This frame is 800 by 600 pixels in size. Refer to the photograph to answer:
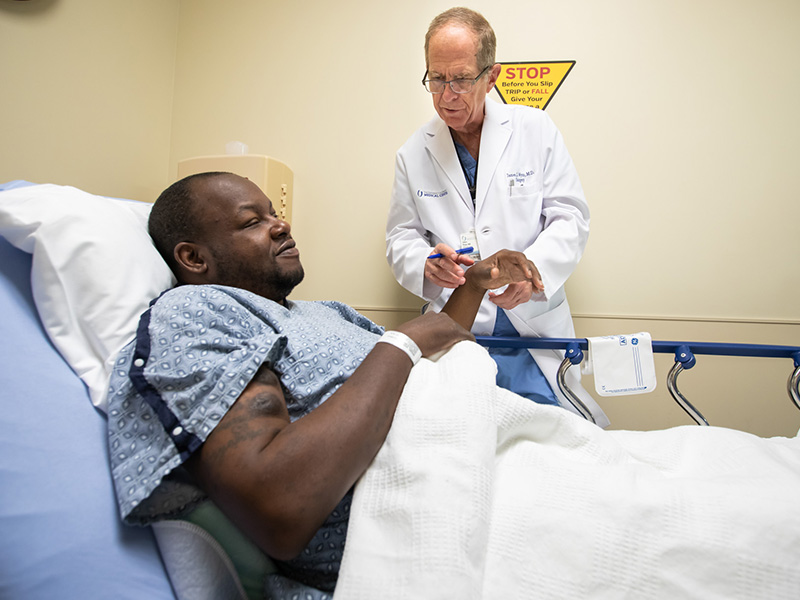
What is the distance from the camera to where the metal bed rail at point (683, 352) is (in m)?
1.28

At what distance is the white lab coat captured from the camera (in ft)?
5.54

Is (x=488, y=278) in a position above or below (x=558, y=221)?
below

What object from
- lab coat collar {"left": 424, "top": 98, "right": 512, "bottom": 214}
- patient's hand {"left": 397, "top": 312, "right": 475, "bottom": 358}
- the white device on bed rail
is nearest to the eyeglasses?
lab coat collar {"left": 424, "top": 98, "right": 512, "bottom": 214}

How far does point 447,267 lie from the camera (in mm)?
1530

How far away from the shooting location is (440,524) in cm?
61

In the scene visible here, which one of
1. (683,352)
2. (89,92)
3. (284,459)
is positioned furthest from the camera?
(89,92)

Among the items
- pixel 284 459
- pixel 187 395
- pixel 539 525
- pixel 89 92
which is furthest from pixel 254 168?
pixel 539 525

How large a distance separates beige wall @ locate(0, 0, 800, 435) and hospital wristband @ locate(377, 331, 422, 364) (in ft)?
4.43

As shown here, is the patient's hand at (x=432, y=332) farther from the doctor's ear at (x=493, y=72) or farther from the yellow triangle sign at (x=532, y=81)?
A: the yellow triangle sign at (x=532, y=81)

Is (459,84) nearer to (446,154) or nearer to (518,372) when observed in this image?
(446,154)

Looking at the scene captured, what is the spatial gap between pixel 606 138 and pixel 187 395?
6.44ft

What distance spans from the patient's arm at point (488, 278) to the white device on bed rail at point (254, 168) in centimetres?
102

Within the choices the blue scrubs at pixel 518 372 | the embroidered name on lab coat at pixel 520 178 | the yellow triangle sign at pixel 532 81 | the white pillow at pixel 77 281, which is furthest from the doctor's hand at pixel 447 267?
the yellow triangle sign at pixel 532 81

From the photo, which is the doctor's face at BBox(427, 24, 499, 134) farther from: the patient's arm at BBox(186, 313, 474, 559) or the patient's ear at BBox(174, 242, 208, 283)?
the patient's arm at BBox(186, 313, 474, 559)
